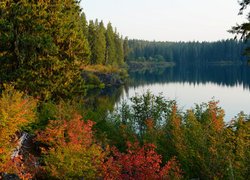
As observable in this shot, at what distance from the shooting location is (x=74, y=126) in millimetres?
11688

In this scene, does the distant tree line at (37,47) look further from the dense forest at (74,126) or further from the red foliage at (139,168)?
the red foliage at (139,168)

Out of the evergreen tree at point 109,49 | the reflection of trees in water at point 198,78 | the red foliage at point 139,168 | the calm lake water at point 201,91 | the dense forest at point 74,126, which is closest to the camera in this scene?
the red foliage at point 139,168

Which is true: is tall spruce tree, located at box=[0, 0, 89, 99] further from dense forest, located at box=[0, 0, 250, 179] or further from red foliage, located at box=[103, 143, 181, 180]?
red foliage, located at box=[103, 143, 181, 180]

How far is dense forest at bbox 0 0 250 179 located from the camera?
31.9ft

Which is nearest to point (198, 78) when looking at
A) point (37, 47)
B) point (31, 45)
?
point (37, 47)

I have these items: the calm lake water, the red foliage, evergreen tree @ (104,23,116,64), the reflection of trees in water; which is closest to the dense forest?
the red foliage

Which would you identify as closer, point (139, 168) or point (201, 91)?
point (139, 168)

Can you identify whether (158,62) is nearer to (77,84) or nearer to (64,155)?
(77,84)

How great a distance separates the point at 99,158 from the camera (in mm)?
10312

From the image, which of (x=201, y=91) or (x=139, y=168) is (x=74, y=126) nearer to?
(x=139, y=168)

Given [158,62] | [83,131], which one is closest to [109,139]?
[83,131]

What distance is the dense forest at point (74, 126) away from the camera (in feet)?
31.9

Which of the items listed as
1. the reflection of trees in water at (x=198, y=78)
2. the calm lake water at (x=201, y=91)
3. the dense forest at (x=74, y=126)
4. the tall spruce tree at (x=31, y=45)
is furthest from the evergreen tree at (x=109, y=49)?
the tall spruce tree at (x=31, y=45)

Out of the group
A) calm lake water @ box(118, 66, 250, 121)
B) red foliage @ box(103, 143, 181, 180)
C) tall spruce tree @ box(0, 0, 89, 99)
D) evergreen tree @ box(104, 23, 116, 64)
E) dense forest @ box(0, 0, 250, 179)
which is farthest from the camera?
evergreen tree @ box(104, 23, 116, 64)
